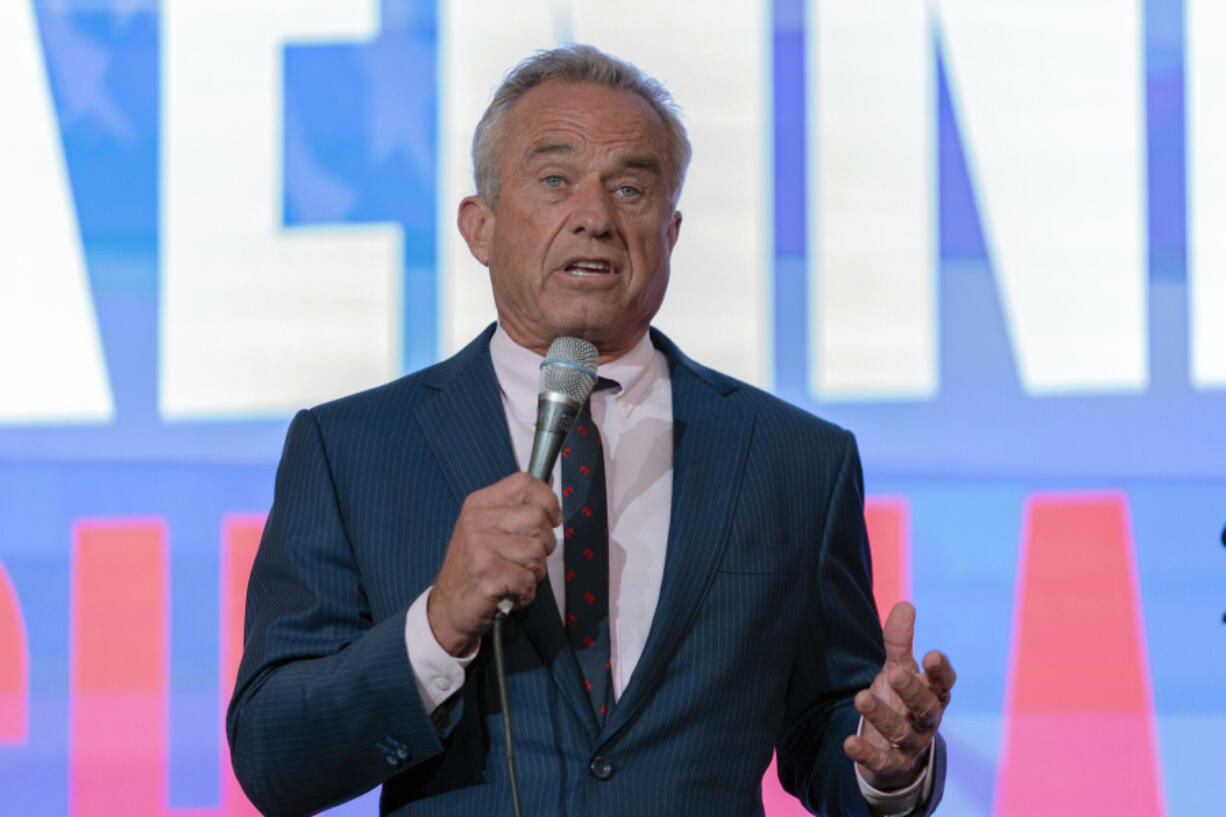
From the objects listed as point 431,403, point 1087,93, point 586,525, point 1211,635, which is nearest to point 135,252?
point 431,403

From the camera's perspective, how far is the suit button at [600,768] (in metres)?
1.68

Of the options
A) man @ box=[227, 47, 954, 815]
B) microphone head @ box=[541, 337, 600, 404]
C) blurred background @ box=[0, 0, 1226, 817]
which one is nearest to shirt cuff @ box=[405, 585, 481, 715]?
man @ box=[227, 47, 954, 815]

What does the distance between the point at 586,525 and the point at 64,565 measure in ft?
5.00

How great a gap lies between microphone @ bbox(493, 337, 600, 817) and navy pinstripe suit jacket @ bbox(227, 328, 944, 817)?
0.40 ft

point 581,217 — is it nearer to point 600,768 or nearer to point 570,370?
point 570,370

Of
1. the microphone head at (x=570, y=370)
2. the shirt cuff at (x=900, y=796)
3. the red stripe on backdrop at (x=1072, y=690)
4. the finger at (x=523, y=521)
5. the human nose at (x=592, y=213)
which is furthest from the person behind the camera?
the red stripe on backdrop at (x=1072, y=690)

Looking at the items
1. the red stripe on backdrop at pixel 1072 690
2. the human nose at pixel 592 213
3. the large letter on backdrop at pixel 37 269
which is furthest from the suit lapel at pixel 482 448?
the red stripe on backdrop at pixel 1072 690

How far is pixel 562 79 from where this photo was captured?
2051mm

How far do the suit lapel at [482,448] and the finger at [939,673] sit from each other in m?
0.40

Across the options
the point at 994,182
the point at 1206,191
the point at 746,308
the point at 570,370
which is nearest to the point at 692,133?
the point at 746,308

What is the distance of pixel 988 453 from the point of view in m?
2.86

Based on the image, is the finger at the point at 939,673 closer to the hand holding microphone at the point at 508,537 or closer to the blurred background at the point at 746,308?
the hand holding microphone at the point at 508,537

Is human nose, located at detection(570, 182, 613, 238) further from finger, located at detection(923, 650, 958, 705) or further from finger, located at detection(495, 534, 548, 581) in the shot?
finger, located at detection(923, 650, 958, 705)

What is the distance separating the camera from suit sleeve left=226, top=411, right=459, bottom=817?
5.21ft
